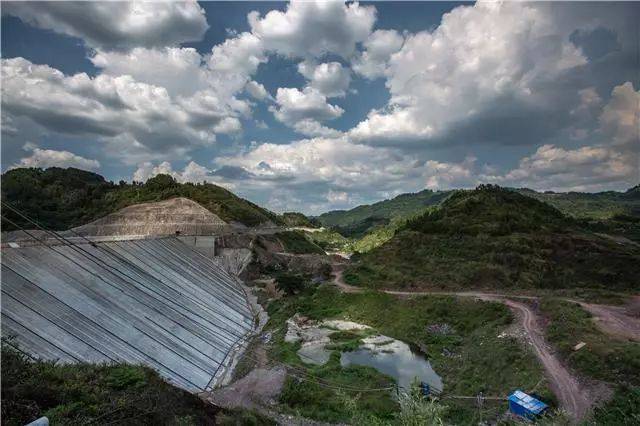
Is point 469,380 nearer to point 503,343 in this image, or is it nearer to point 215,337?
point 503,343

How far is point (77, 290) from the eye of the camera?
24.0 m

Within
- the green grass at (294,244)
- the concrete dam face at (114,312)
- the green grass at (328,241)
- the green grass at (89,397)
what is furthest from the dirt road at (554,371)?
the green grass at (328,241)

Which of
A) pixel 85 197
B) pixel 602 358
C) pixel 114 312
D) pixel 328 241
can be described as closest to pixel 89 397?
pixel 114 312

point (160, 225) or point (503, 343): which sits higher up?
point (160, 225)

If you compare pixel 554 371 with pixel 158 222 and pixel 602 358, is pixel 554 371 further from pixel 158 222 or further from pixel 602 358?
pixel 158 222

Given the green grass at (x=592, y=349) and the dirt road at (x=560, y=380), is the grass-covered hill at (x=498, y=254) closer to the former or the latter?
the green grass at (x=592, y=349)

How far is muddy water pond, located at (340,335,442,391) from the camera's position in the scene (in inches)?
1243

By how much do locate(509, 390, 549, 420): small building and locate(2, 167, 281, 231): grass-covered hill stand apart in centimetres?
7627

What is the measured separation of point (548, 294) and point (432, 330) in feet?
46.6

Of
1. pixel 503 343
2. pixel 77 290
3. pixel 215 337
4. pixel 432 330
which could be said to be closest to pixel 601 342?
pixel 503 343

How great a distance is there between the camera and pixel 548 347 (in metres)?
28.9

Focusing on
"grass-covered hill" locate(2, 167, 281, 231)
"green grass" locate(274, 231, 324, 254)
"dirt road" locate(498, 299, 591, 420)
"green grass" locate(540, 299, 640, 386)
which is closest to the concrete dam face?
"dirt road" locate(498, 299, 591, 420)

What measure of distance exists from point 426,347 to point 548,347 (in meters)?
11.8

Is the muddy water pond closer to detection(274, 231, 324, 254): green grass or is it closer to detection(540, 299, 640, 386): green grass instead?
detection(540, 299, 640, 386): green grass
